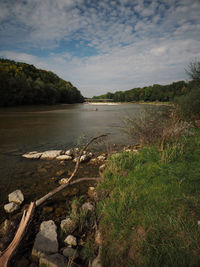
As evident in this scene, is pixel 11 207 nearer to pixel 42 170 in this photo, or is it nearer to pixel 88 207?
pixel 88 207

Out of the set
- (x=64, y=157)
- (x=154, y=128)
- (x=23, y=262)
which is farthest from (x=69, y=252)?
(x=154, y=128)

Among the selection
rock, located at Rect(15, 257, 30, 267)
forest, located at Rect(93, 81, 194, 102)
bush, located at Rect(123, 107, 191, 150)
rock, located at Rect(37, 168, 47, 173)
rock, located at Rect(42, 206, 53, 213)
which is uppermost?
forest, located at Rect(93, 81, 194, 102)

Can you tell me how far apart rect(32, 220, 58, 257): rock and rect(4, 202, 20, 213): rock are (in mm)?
971

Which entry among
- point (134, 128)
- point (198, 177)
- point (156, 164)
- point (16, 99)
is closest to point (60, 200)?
point (156, 164)

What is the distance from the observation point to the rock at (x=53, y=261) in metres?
1.98

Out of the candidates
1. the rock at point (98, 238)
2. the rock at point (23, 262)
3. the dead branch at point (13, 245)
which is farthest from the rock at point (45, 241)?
the rock at point (98, 238)

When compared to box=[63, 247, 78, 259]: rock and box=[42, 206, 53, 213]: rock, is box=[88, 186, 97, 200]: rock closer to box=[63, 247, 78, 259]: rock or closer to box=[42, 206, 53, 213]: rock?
box=[42, 206, 53, 213]: rock

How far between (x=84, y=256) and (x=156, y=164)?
285 centimetres

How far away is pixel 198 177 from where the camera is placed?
3.36 meters

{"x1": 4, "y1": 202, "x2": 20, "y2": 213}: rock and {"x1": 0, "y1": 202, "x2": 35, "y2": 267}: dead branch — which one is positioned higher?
{"x1": 0, "y1": 202, "x2": 35, "y2": 267}: dead branch

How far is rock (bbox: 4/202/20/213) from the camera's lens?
125 inches

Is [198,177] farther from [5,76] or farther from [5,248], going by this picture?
[5,76]

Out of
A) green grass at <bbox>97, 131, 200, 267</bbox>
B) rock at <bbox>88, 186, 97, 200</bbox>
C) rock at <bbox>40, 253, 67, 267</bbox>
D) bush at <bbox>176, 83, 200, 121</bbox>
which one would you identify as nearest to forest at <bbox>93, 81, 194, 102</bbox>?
bush at <bbox>176, 83, 200, 121</bbox>

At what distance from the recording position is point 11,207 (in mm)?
3189
